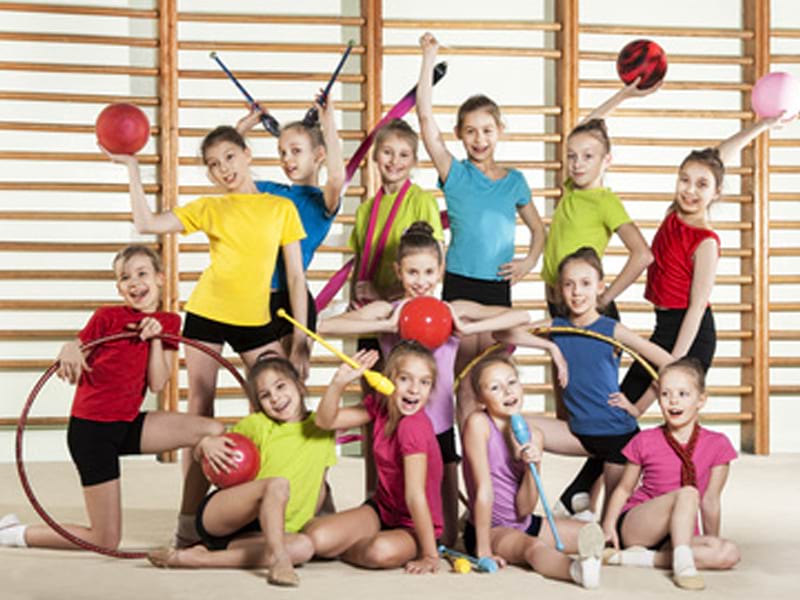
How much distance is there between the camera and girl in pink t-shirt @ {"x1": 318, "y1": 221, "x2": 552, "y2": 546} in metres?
3.36

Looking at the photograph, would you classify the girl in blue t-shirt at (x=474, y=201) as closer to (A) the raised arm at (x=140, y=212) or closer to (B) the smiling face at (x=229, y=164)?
(B) the smiling face at (x=229, y=164)

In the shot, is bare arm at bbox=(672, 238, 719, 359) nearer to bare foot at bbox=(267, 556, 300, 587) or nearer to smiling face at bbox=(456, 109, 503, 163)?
smiling face at bbox=(456, 109, 503, 163)

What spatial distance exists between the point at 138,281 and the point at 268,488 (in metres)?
0.80

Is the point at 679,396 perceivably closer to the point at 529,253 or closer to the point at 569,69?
the point at 529,253

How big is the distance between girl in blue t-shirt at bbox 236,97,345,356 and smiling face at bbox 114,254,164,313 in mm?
390

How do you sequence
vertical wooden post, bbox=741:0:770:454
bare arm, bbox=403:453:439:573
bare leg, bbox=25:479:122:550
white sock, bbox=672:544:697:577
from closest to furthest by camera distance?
white sock, bbox=672:544:697:577 < bare arm, bbox=403:453:439:573 < bare leg, bbox=25:479:122:550 < vertical wooden post, bbox=741:0:770:454

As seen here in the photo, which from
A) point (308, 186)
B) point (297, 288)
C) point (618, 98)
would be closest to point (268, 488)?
point (297, 288)

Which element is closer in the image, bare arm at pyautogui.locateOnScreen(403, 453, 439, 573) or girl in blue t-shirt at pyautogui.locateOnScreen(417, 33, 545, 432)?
bare arm at pyautogui.locateOnScreen(403, 453, 439, 573)

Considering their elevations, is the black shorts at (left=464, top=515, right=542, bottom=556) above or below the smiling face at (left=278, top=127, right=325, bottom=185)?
below

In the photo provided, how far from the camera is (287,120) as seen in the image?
5.80 meters

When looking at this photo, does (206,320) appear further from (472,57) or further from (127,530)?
(472,57)

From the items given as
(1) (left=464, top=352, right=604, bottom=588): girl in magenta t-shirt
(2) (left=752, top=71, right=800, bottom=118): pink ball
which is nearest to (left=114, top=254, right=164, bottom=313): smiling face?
(1) (left=464, top=352, right=604, bottom=588): girl in magenta t-shirt

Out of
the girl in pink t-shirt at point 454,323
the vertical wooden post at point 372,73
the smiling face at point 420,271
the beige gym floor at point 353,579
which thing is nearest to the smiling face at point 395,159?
the girl in pink t-shirt at point 454,323

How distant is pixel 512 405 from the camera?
3.24 meters
